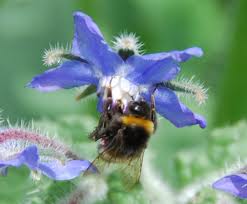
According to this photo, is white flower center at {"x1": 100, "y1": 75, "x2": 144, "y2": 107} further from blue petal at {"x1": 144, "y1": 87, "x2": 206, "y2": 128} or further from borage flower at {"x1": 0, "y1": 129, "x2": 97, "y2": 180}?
borage flower at {"x1": 0, "y1": 129, "x2": 97, "y2": 180}

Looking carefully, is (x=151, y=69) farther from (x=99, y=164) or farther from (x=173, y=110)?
(x=99, y=164)

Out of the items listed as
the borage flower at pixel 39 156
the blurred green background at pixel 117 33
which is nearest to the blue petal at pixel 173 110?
the borage flower at pixel 39 156

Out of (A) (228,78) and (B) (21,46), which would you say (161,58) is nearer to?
(A) (228,78)

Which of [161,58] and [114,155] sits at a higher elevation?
[161,58]

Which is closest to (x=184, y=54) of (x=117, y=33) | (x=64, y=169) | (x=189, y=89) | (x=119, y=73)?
(x=189, y=89)

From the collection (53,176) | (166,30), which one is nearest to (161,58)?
(53,176)
